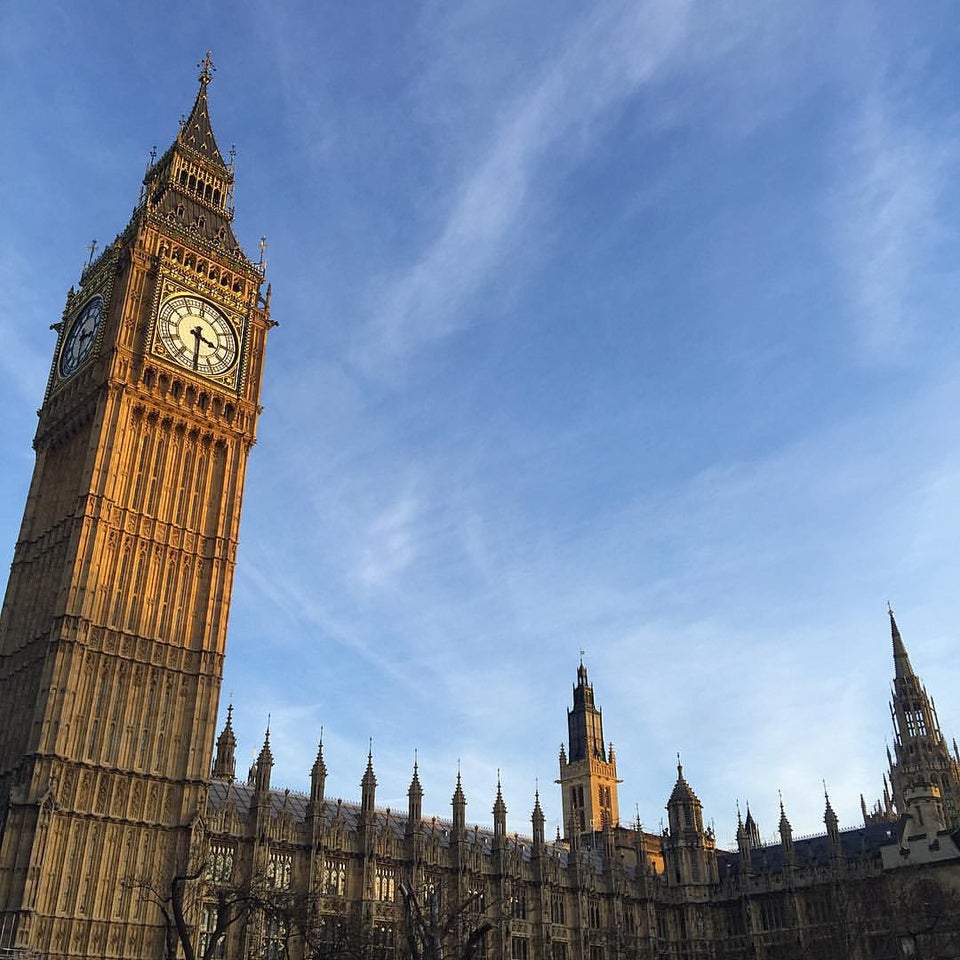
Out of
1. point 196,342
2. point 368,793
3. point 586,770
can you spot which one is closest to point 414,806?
point 368,793

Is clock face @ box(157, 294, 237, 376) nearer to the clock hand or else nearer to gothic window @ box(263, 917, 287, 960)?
the clock hand

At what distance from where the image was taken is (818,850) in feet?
290

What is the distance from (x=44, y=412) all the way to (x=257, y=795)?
3164cm

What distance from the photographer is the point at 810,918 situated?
267 ft

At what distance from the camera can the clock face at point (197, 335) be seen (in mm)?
70875

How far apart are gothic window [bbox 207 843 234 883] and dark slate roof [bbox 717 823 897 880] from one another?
47467 millimetres

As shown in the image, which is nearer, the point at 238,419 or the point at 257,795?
the point at 257,795

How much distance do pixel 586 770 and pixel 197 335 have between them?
83905mm

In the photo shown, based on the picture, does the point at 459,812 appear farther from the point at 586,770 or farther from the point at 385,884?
the point at 586,770

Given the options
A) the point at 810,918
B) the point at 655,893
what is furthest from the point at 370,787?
the point at 810,918

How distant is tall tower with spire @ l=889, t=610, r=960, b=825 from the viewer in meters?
132

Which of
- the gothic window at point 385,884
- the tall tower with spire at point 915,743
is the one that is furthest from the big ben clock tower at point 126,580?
the tall tower with spire at point 915,743

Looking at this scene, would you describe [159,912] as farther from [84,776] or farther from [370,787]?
[370,787]

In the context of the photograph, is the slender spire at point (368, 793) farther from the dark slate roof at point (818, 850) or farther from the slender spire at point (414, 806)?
the dark slate roof at point (818, 850)
